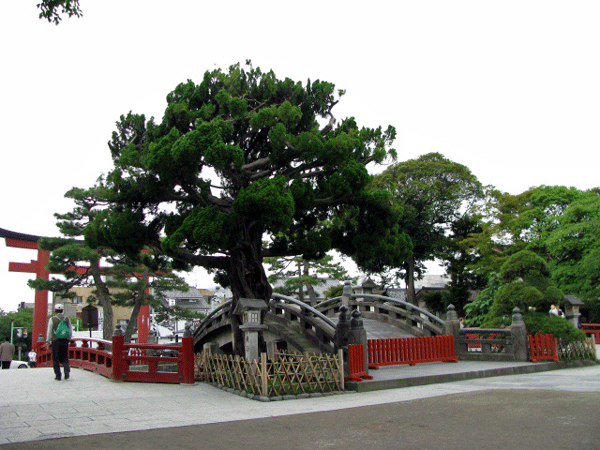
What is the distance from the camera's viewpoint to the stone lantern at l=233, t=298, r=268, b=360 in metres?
11.7

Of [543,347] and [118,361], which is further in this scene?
[543,347]

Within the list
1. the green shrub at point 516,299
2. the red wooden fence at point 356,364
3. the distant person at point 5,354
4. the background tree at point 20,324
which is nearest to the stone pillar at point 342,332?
the red wooden fence at point 356,364

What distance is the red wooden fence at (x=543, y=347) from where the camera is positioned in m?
15.2

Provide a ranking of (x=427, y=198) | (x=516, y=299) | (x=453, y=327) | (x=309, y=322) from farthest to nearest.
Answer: (x=427, y=198), (x=453, y=327), (x=516, y=299), (x=309, y=322)

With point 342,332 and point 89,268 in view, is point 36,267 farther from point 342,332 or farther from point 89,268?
point 342,332

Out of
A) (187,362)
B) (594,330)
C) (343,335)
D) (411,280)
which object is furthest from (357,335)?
(411,280)

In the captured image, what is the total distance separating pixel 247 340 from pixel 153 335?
320 inches

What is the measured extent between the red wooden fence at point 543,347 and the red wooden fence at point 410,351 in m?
2.34

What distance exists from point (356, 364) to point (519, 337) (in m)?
6.34

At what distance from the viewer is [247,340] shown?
11789 mm

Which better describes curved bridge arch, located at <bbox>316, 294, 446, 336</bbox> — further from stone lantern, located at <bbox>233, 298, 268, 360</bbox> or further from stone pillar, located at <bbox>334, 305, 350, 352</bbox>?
stone lantern, located at <bbox>233, 298, 268, 360</bbox>

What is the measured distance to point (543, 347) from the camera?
1518 centimetres

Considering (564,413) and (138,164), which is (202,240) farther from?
(564,413)

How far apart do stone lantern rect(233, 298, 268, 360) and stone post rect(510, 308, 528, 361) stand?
7846 millimetres
